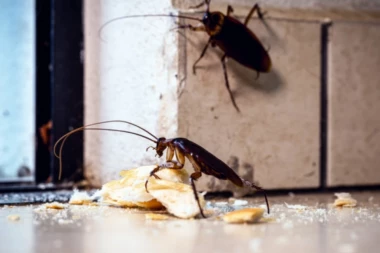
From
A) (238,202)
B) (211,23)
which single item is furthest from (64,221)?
(211,23)

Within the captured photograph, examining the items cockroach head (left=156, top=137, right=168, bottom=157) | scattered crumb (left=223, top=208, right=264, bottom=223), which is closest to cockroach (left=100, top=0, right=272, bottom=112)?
cockroach head (left=156, top=137, right=168, bottom=157)

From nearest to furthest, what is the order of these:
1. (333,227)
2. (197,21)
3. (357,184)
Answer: (333,227), (197,21), (357,184)

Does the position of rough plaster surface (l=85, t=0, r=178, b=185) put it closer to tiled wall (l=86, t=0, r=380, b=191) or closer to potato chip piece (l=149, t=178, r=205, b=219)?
tiled wall (l=86, t=0, r=380, b=191)

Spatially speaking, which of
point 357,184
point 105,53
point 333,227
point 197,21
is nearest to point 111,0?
point 105,53

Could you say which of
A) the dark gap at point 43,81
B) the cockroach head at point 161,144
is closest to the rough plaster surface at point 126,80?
the dark gap at point 43,81

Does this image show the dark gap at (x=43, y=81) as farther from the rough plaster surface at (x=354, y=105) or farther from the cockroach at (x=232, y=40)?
the rough plaster surface at (x=354, y=105)

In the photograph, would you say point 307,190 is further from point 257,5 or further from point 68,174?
point 68,174
